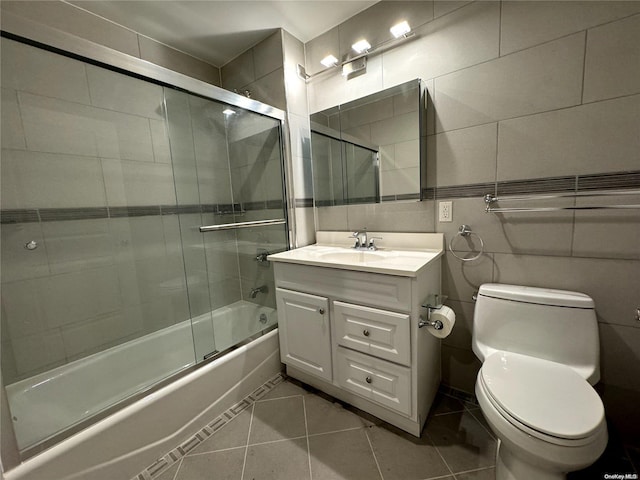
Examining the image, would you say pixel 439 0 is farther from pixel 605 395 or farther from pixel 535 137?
pixel 605 395

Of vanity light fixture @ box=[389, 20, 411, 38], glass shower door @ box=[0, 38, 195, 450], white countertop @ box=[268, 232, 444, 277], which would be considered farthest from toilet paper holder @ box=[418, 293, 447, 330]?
vanity light fixture @ box=[389, 20, 411, 38]

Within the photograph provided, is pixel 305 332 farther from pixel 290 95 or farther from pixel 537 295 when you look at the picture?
pixel 290 95

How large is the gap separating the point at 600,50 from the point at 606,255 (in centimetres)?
82

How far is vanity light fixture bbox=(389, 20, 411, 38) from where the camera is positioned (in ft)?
4.57

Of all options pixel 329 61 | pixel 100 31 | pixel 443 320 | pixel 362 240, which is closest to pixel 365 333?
pixel 443 320

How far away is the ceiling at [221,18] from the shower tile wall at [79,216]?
462 millimetres

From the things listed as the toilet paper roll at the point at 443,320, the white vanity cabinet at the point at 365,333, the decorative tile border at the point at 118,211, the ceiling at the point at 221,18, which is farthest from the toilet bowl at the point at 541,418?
the ceiling at the point at 221,18

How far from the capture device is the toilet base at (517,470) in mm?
835

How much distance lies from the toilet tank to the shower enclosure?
4.16 feet

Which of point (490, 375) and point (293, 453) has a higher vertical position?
point (490, 375)

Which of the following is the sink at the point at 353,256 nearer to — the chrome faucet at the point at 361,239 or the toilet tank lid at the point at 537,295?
the chrome faucet at the point at 361,239

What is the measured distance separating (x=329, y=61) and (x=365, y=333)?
173cm

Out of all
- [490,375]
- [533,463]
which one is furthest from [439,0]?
[533,463]

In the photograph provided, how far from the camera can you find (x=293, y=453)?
1182 mm
